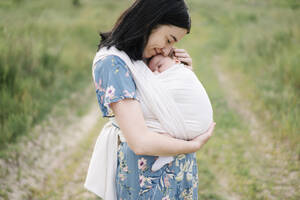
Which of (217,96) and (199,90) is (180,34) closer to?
(199,90)

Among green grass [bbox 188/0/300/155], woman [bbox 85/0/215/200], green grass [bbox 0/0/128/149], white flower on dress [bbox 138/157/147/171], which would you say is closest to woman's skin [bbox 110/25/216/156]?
woman [bbox 85/0/215/200]

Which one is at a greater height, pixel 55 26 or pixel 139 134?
pixel 55 26

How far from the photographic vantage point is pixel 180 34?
4.68 ft

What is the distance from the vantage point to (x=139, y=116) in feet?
4.01

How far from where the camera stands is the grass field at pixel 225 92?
341cm

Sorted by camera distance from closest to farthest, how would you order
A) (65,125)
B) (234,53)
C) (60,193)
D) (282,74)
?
(60,193) < (65,125) < (282,74) < (234,53)

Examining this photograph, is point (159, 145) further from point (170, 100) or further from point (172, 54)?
point (172, 54)

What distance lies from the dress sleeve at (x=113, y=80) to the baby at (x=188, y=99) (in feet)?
0.68

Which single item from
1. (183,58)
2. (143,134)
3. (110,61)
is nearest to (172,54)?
(183,58)

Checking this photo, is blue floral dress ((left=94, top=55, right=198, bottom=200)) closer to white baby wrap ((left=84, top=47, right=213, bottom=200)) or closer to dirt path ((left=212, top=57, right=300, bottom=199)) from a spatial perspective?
white baby wrap ((left=84, top=47, right=213, bottom=200))

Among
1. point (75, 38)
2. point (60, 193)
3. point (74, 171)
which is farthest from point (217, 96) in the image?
point (75, 38)

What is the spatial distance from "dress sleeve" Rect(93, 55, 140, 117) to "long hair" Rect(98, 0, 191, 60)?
0.38 ft

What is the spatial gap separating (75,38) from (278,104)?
5463 millimetres

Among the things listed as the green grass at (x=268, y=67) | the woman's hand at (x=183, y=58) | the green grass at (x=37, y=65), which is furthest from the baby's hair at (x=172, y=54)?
the green grass at (x=268, y=67)
